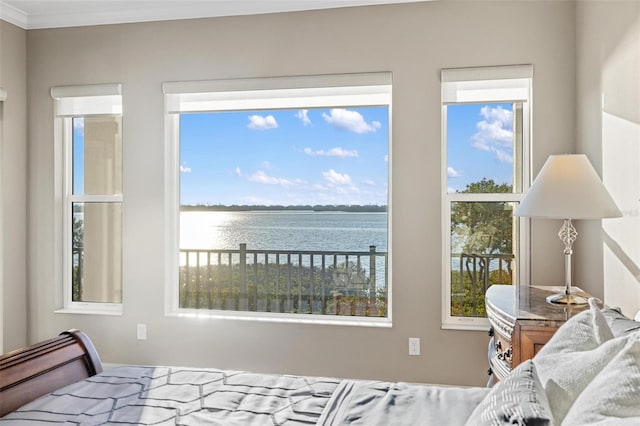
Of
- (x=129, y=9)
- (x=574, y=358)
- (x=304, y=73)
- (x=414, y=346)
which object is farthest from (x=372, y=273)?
(x=129, y=9)

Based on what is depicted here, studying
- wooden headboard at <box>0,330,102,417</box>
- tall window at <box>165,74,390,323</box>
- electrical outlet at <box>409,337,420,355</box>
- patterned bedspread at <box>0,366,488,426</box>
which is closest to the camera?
patterned bedspread at <box>0,366,488,426</box>

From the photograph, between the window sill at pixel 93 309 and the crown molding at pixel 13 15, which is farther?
the window sill at pixel 93 309

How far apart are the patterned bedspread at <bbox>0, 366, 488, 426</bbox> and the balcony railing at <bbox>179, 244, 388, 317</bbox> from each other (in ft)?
6.09

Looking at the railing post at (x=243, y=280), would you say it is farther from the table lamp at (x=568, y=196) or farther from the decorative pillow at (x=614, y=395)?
the decorative pillow at (x=614, y=395)

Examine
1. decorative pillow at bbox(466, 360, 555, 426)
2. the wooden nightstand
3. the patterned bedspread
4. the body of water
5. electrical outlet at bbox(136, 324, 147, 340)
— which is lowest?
electrical outlet at bbox(136, 324, 147, 340)

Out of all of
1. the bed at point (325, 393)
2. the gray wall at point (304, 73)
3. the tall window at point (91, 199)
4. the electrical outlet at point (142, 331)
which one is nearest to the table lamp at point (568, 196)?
the bed at point (325, 393)

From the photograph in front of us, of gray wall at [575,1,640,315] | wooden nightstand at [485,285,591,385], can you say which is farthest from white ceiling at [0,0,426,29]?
wooden nightstand at [485,285,591,385]

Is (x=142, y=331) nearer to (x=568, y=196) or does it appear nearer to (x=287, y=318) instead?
(x=287, y=318)

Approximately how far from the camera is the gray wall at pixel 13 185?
3.78m

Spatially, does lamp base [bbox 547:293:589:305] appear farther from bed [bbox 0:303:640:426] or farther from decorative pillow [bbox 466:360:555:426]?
decorative pillow [bbox 466:360:555:426]

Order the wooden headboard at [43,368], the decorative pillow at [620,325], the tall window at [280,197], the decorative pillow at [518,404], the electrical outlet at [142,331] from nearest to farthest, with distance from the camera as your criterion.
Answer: the decorative pillow at [518,404] → the decorative pillow at [620,325] → the wooden headboard at [43,368] → the tall window at [280,197] → the electrical outlet at [142,331]

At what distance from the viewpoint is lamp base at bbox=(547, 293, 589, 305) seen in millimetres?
2299

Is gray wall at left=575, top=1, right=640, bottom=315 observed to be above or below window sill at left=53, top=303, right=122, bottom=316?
above

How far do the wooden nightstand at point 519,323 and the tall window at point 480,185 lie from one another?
0.83 m
